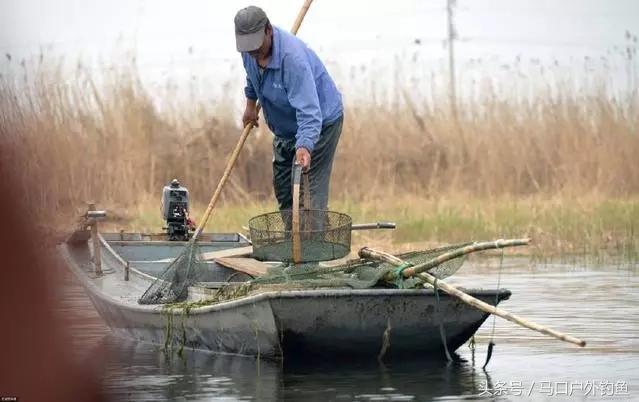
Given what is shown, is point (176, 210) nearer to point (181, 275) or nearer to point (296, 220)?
point (181, 275)

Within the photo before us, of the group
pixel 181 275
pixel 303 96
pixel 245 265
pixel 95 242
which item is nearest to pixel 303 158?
pixel 303 96

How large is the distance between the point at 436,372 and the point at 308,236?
900 mm

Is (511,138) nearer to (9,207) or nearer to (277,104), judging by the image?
(277,104)

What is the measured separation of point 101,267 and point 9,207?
738cm

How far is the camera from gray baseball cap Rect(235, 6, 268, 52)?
614 cm

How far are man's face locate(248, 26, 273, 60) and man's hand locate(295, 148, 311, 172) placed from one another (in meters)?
0.59

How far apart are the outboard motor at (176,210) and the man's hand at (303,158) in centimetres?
221

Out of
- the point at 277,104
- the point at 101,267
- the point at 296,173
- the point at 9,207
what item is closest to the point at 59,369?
the point at 9,207

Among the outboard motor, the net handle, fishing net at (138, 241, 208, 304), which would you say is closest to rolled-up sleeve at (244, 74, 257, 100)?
fishing net at (138, 241, 208, 304)

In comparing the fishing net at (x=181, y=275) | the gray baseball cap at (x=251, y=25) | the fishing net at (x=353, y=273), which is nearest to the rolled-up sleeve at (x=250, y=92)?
the gray baseball cap at (x=251, y=25)

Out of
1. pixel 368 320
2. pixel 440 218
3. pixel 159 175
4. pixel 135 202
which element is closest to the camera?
pixel 368 320

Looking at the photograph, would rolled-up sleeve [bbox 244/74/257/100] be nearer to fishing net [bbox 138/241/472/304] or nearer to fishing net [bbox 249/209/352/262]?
fishing net [bbox 138/241/472/304]

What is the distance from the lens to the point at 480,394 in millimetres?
4777

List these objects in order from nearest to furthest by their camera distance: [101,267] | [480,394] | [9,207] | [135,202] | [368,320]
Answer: [9,207]
[480,394]
[368,320]
[101,267]
[135,202]
